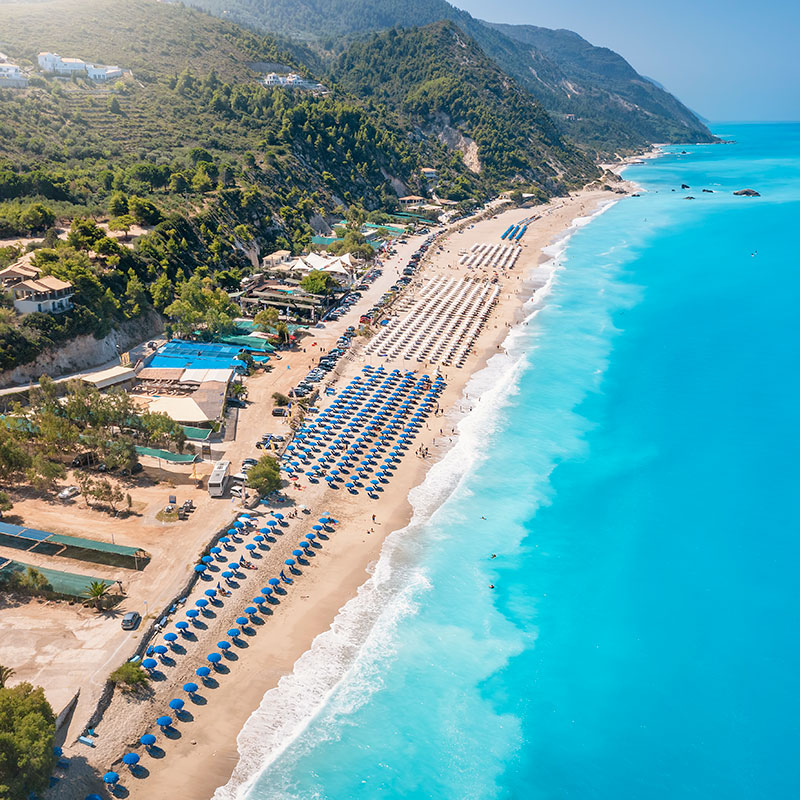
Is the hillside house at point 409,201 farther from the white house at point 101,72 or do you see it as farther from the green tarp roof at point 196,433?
the green tarp roof at point 196,433

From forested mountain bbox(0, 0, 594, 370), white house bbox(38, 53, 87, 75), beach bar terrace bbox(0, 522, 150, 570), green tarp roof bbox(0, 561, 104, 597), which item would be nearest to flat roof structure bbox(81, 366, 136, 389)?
forested mountain bbox(0, 0, 594, 370)

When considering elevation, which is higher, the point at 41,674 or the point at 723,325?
the point at 723,325

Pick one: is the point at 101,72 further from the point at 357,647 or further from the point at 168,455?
the point at 357,647

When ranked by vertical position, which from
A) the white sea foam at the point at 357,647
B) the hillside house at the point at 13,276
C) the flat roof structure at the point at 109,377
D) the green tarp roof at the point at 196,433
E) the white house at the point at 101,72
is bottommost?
the white sea foam at the point at 357,647

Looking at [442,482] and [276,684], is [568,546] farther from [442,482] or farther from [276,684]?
[276,684]

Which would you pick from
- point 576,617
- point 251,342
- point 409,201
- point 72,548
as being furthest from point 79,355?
point 409,201

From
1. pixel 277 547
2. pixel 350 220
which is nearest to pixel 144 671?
pixel 277 547

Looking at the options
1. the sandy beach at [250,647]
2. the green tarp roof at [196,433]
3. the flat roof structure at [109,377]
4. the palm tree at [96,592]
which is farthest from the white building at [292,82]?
the palm tree at [96,592]

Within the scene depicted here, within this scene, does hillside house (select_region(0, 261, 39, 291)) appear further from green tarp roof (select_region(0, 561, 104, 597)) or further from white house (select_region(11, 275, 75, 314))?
green tarp roof (select_region(0, 561, 104, 597))
